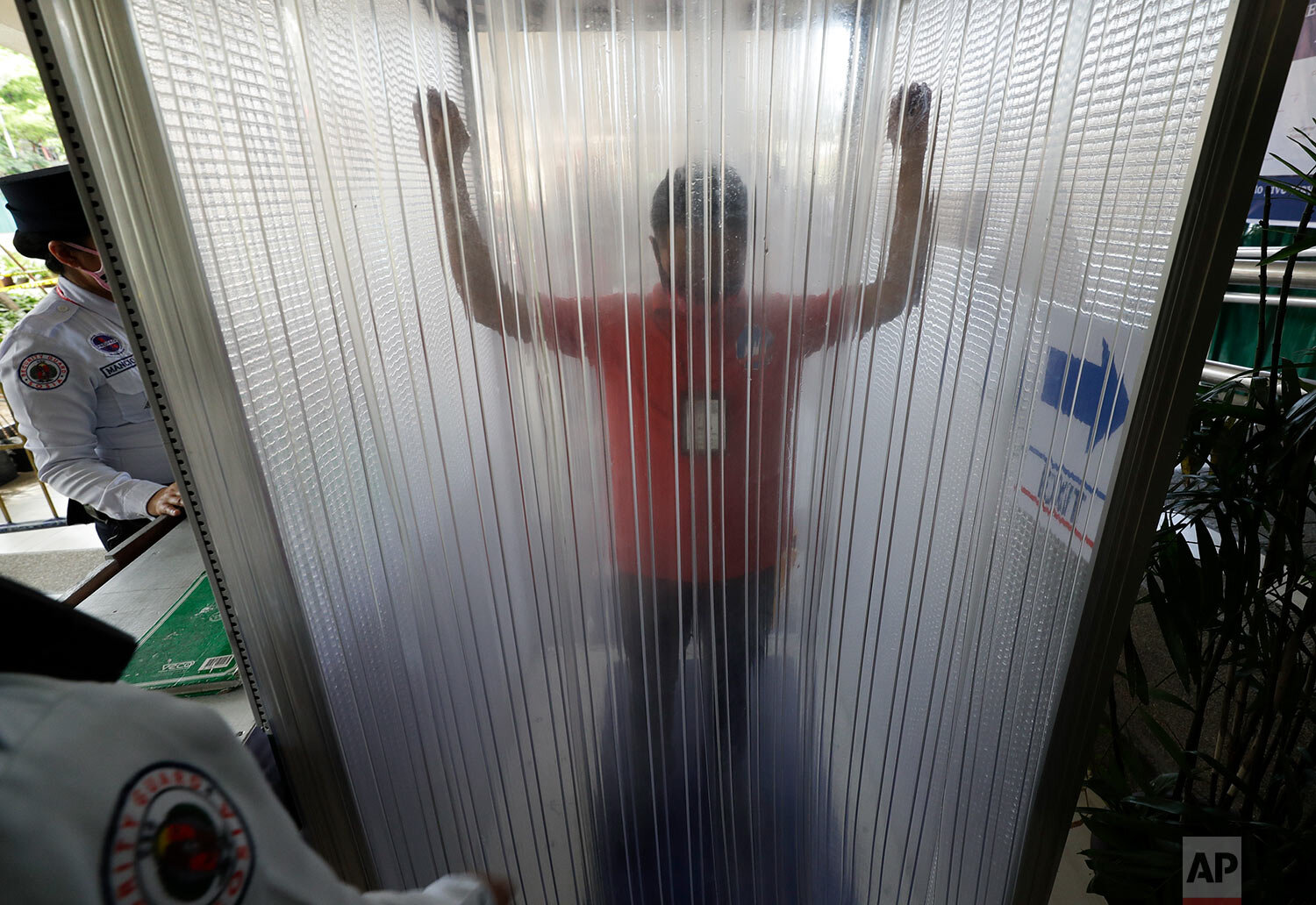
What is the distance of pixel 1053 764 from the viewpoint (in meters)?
0.95

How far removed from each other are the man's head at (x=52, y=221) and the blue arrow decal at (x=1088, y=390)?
5.78 ft

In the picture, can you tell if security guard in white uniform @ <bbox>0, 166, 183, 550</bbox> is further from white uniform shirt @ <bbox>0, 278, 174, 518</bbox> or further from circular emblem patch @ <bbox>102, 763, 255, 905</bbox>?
circular emblem patch @ <bbox>102, 763, 255, 905</bbox>

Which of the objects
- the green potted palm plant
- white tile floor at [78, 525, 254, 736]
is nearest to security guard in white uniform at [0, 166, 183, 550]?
white tile floor at [78, 525, 254, 736]

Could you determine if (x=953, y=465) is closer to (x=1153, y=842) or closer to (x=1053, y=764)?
(x=1053, y=764)

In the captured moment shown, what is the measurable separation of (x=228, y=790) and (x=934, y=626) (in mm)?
745

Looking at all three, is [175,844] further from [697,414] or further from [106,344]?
[106,344]

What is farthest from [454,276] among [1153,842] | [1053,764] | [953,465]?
[1153,842]

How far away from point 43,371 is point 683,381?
5.39ft

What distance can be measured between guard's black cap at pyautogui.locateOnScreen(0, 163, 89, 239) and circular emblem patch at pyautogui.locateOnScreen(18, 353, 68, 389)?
27 centimetres

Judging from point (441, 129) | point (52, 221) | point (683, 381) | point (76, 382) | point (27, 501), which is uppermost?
point (441, 129)

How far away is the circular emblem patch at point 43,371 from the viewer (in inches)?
62.8

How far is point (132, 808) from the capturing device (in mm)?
398

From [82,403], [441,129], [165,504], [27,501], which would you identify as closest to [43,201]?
[82,403]

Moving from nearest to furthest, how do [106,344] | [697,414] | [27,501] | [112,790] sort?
[112,790], [697,414], [106,344], [27,501]
